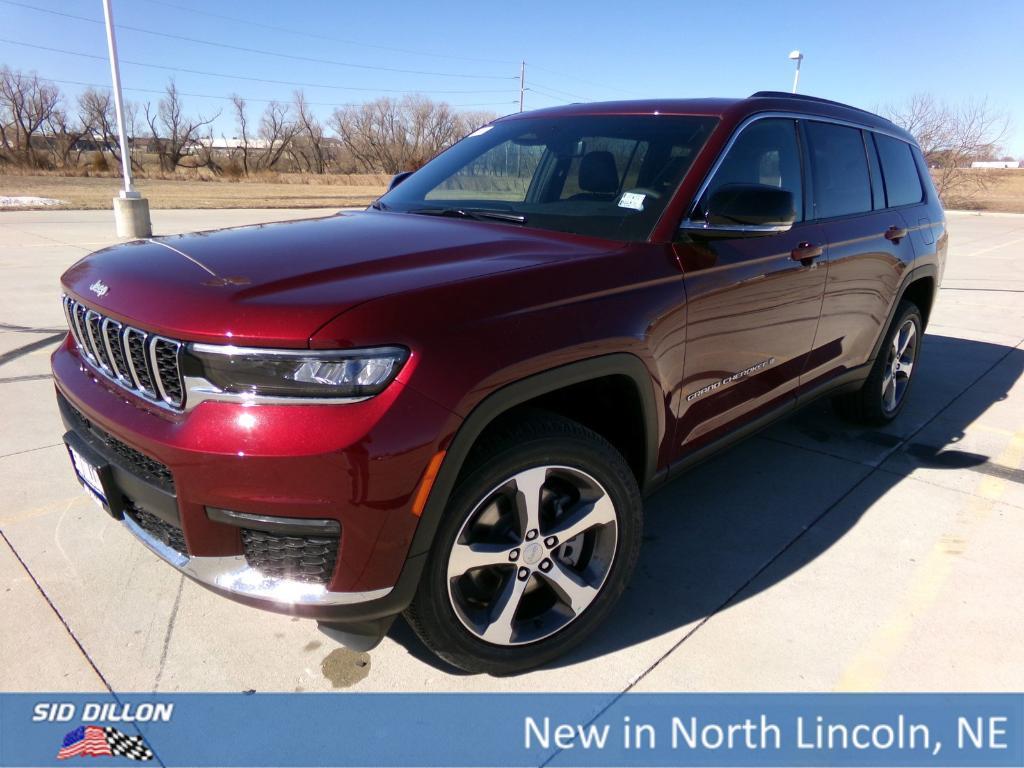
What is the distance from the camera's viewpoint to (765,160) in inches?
123

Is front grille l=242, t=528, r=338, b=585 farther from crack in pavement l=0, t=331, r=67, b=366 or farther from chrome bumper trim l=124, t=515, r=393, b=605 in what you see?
crack in pavement l=0, t=331, r=67, b=366

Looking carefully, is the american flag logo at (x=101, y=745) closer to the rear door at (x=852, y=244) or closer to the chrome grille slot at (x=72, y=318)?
the chrome grille slot at (x=72, y=318)

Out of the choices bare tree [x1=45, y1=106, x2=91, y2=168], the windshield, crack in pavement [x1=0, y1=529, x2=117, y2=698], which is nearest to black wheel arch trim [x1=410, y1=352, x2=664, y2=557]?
the windshield

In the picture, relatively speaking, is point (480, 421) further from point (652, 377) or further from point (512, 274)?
point (652, 377)

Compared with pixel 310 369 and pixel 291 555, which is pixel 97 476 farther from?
pixel 310 369

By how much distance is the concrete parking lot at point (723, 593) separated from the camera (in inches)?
93.9

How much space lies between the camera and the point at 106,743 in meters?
2.11

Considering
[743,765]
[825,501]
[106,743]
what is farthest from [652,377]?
[106,743]

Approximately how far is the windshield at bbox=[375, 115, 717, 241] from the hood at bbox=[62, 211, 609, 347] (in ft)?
0.59

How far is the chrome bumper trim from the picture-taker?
1.86 metres

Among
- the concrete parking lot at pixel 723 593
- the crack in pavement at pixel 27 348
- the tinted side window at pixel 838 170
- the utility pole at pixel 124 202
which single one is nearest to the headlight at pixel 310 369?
the concrete parking lot at pixel 723 593

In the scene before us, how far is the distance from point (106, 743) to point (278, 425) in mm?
1189

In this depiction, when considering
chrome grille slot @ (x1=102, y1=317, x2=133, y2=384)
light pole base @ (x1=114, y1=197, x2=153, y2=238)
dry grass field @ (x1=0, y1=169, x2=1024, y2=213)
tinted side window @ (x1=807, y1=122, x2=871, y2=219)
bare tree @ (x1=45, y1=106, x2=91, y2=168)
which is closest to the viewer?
chrome grille slot @ (x1=102, y1=317, x2=133, y2=384)

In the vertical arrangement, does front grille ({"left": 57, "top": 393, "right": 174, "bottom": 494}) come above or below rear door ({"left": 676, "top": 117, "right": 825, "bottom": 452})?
below
